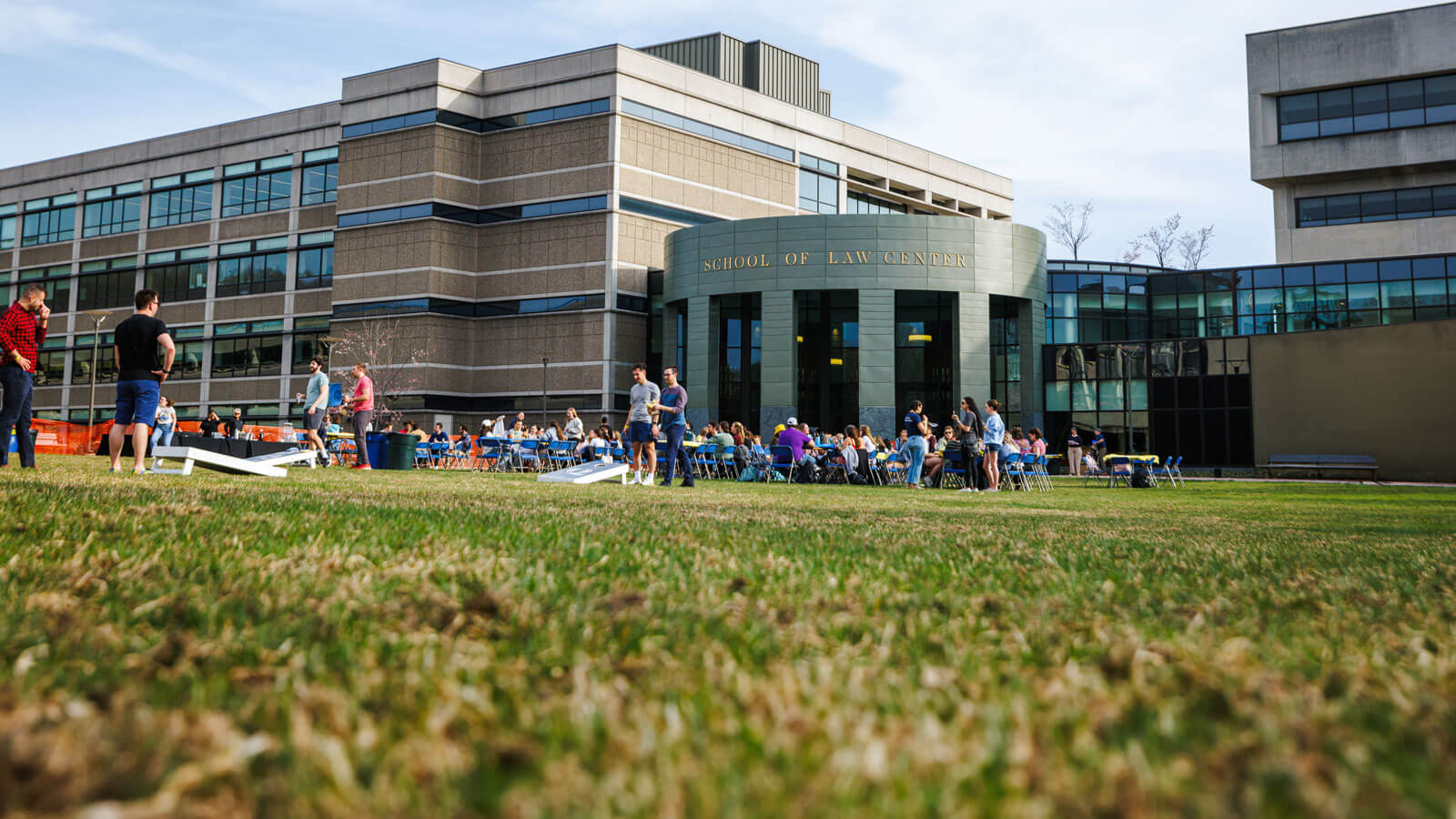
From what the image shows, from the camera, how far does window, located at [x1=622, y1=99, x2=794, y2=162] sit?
51.9 metres

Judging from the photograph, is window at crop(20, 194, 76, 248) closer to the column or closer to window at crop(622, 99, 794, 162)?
window at crop(622, 99, 794, 162)

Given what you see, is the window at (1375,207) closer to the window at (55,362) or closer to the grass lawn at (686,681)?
the grass lawn at (686,681)

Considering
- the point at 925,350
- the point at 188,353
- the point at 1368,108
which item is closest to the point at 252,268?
the point at 188,353

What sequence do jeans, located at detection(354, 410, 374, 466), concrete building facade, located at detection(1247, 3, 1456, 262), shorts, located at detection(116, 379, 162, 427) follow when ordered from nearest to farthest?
shorts, located at detection(116, 379, 162, 427) → jeans, located at detection(354, 410, 374, 466) → concrete building facade, located at detection(1247, 3, 1456, 262)

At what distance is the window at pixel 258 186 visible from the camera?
60.7m

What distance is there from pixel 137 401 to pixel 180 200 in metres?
60.7

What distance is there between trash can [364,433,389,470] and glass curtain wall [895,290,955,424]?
25034mm

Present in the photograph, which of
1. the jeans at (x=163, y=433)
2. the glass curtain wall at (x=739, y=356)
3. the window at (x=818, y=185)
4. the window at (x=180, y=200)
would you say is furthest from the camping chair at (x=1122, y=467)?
the window at (x=180, y=200)

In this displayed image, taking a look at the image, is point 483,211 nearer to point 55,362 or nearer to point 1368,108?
point 55,362

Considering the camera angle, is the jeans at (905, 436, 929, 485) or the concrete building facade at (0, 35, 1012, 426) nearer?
the jeans at (905, 436, 929, 485)

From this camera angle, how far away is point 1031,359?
4588 cm

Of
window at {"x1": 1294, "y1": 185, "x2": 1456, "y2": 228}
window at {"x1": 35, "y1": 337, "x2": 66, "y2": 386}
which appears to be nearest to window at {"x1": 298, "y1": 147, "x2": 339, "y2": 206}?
window at {"x1": 35, "y1": 337, "x2": 66, "y2": 386}

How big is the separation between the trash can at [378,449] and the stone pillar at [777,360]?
20277 millimetres

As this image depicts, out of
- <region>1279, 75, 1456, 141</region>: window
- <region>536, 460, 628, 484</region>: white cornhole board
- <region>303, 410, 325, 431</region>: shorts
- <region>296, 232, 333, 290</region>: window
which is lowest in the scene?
<region>536, 460, 628, 484</region>: white cornhole board
